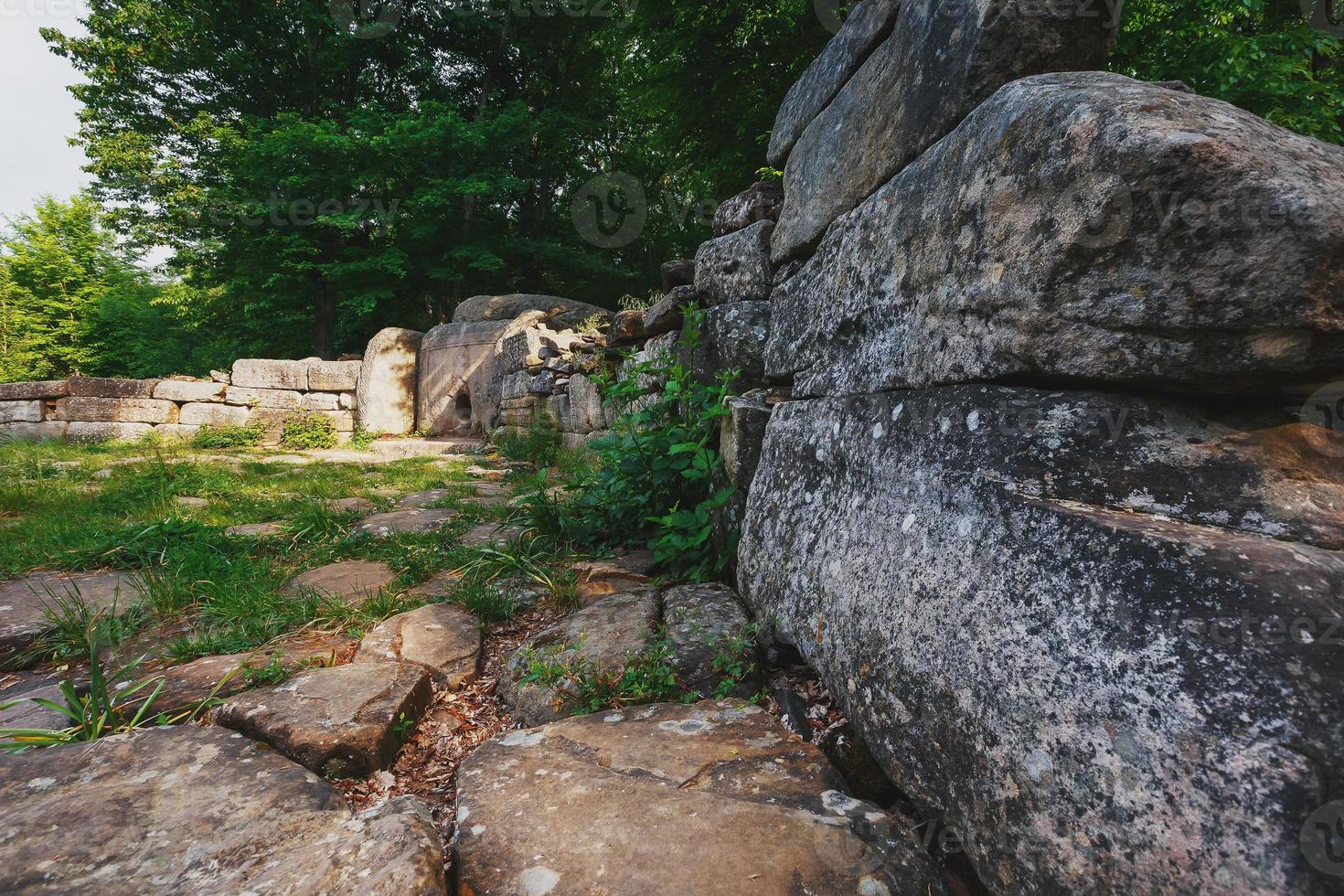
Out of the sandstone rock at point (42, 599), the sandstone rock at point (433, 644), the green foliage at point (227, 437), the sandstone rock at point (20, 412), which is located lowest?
the sandstone rock at point (433, 644)

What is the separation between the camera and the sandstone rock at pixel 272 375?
9922mm

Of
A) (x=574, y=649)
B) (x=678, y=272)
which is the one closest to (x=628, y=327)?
(x=678, y=272)

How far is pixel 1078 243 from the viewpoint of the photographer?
3.42 feet

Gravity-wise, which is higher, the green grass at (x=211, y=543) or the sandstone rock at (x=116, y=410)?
the sandstone rock at (x=116, y=410)

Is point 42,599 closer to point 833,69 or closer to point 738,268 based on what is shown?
point 738,268

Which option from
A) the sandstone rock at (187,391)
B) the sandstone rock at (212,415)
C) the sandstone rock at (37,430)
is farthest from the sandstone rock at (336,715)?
the sandstone rock at (37,430)

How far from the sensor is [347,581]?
2.80m

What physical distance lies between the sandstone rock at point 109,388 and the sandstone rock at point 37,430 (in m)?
0.58

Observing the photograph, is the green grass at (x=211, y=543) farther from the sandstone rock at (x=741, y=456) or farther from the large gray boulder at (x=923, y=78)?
the large gray boulder at (x=923, y=78)

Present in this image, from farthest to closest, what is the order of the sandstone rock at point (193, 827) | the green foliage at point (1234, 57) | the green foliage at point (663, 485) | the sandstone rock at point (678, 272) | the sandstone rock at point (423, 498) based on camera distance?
the green foliage at point (1234, 57), the sandstone rock at point (423, 498), the sandstone rock at point (678, 272), the green foliage at point (663, 485), the sandstone rock at point (193, 827)

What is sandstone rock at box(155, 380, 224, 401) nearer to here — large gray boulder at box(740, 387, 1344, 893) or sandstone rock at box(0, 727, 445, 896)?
sandstone rock at box(0, 727, 445, 896)

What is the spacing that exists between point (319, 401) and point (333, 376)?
20.6 inches

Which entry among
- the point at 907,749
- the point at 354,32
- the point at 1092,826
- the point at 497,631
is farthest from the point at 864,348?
the point at 354,32

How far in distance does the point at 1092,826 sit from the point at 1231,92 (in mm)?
8423
